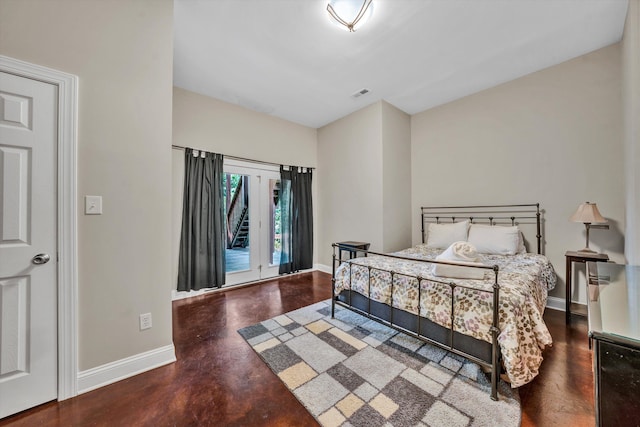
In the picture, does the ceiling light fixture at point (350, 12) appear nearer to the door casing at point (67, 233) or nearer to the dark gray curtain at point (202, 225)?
the door casing at point (67, 233)

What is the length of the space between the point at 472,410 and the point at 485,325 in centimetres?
48

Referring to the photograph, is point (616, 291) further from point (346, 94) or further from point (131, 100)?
point (346, 94)

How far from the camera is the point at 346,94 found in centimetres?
354

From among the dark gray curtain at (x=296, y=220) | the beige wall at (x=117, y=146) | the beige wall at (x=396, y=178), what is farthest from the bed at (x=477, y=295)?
→ the dark gray curtain at (x=296, y=220)

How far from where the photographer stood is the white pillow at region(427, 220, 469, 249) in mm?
3184

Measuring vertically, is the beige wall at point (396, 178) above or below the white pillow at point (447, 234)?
above

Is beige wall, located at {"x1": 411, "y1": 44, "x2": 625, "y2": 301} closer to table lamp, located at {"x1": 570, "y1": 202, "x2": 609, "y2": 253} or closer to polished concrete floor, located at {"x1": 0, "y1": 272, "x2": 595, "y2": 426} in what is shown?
table lamp, located at {"x1": 570, "y1": 202, "x2": 609, "y2": 253}

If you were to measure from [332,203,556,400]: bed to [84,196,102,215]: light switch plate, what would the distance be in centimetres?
205

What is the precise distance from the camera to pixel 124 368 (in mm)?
1700

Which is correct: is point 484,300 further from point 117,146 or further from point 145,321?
point 117,146

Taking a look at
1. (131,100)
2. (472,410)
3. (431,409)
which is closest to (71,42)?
(131,100)

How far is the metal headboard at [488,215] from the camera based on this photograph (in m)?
2.99

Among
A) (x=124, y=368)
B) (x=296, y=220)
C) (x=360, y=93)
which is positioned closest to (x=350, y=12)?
(x=360, y=93)

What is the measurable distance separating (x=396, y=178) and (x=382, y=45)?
6.35 feet
